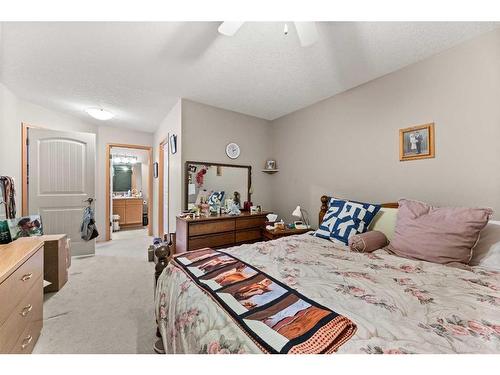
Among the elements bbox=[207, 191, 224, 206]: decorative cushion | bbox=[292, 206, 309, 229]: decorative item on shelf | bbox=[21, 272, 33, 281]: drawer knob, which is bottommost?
bbox=[21, 272, 33, 281]: drawer knob

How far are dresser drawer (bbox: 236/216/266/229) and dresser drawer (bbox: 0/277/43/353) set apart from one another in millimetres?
1865

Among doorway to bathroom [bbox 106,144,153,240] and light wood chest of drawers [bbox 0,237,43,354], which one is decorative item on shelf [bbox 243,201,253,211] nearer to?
light wood chest of drawers [bbox 0,237,43,354]

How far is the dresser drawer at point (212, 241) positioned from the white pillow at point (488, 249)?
216 centimetres

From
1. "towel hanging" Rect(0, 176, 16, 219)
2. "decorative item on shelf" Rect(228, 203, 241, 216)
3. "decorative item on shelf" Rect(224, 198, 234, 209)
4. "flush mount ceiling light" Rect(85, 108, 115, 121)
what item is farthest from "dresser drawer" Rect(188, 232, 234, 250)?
"flush mount ceiling light" Rect(85, 108, 115, 121)

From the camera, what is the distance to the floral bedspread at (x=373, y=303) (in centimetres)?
63

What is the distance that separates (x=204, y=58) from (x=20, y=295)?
2167 millimetres

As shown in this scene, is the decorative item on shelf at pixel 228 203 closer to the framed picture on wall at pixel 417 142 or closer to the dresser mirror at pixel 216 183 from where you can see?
the dresser mirror at pixel 216 183

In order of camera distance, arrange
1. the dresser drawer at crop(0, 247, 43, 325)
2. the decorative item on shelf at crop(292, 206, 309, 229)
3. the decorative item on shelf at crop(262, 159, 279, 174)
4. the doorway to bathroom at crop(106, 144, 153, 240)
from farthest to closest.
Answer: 1. the doorway to bathroom at crop(106, 144, 153, 240)
2. the decorative item on shelf at crop(262, 159, 279, 174)
3. the decorative item on shelf at crop(292, 206, 309, 229)
4. the dresser drawer at crop(0, 247, 43, 325)

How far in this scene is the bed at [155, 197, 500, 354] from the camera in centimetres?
63

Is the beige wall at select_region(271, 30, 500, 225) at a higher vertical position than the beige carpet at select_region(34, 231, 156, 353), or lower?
higher

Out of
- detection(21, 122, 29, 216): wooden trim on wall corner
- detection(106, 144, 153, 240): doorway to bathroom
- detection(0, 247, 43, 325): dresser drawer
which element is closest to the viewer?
detection(0, 247, 43, 325): dresser drawer

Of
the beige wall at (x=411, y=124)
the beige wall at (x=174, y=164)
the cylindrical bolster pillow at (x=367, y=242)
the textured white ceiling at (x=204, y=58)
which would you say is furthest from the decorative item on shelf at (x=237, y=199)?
the cylindrical bolster pillow at (x=367, y=242)
